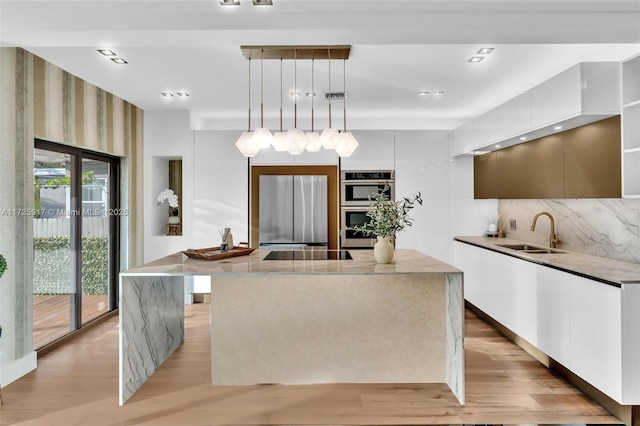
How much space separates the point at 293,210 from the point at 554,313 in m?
3.12

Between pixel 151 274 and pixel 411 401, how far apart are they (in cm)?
182

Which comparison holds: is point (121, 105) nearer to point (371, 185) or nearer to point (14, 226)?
point (14, 226)

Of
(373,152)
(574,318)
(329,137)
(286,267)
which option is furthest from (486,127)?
(286,267)

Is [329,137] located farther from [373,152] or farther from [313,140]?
[373,152]

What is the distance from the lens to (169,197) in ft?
18.1

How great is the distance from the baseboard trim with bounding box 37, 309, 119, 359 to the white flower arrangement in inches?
56.4

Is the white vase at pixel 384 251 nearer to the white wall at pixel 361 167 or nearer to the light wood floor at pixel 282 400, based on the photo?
the light wood floor at pixel 282 400

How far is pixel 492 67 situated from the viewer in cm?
373

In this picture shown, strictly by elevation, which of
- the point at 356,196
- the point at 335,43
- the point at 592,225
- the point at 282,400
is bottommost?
the point at 282,400

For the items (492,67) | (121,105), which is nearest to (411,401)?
(492,67)

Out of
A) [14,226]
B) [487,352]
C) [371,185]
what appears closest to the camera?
[14,226]

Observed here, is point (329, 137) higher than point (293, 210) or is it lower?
higher

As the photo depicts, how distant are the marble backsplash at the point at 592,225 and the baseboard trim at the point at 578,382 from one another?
927 mm

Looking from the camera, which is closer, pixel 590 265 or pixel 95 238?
pixel 590 265
